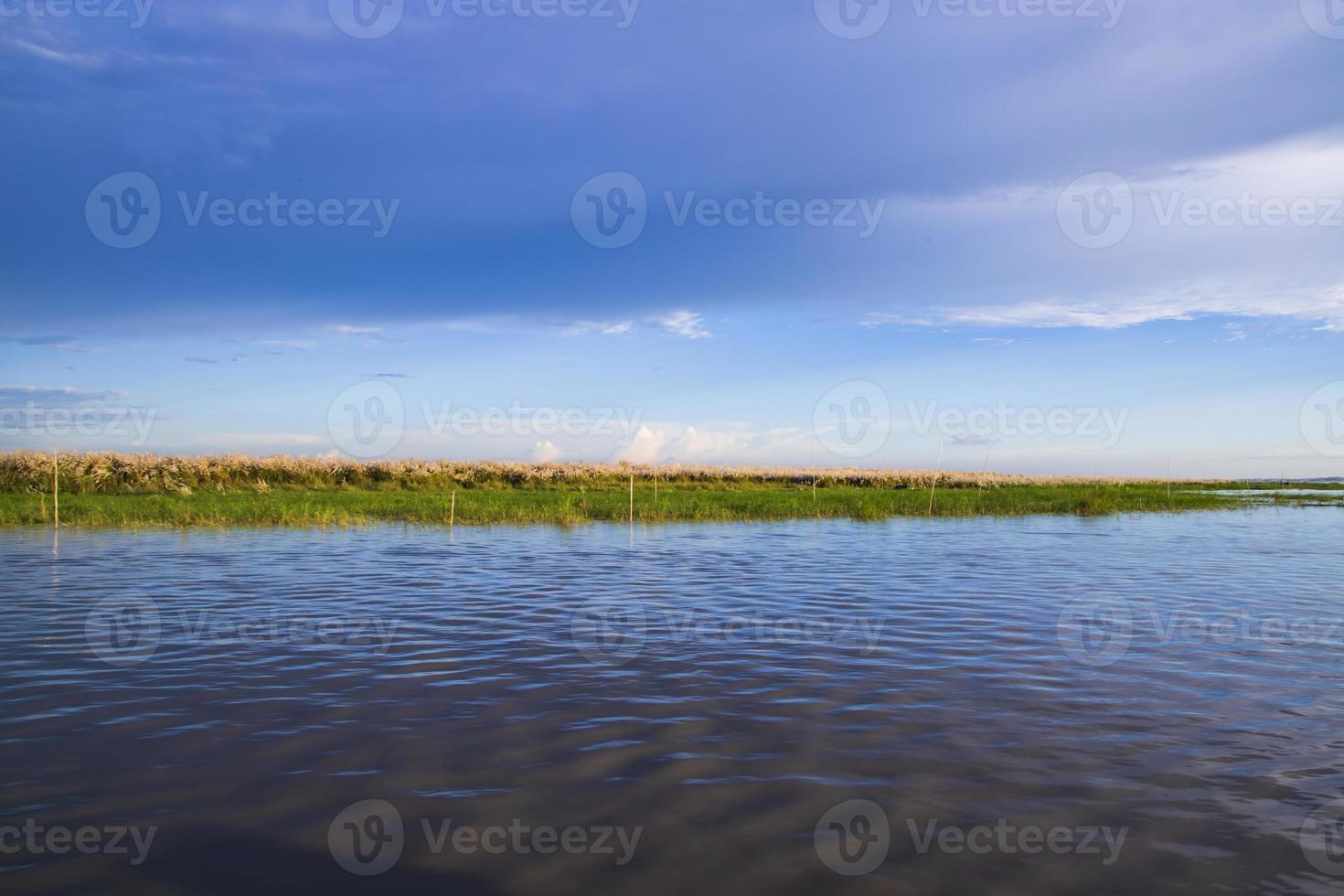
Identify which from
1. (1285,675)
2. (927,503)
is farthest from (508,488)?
(1285,675)

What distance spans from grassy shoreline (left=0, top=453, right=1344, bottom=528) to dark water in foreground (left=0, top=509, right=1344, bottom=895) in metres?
13.9

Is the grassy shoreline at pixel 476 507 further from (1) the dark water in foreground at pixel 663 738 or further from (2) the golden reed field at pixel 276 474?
(1) the dark water in foreground at pixel 663 738

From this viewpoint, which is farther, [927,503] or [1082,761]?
[927,503]

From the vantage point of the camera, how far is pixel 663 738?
707 centimetres

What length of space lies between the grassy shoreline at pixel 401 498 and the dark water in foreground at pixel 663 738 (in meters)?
13.9

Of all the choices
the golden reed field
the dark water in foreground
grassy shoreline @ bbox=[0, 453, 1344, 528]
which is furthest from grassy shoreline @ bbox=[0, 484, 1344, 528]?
the dark water in foreground

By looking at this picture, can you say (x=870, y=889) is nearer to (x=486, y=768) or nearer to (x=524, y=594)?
(x=486, y=768)

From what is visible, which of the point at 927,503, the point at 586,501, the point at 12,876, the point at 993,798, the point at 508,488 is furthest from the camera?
the point at 508,488

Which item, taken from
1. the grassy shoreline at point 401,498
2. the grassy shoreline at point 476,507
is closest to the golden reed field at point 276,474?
the grassy shoreline at point 401,498

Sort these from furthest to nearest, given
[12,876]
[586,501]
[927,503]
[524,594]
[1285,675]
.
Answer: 1. [927,503]
2. [586,501]
3. [524,594]
4. [1285,675]
5. [12,876]

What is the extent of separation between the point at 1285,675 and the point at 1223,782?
13.7ft

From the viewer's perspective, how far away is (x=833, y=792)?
5.94m

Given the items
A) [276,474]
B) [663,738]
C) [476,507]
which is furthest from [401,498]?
[663,738]

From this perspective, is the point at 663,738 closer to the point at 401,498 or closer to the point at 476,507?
the point at 476,507
